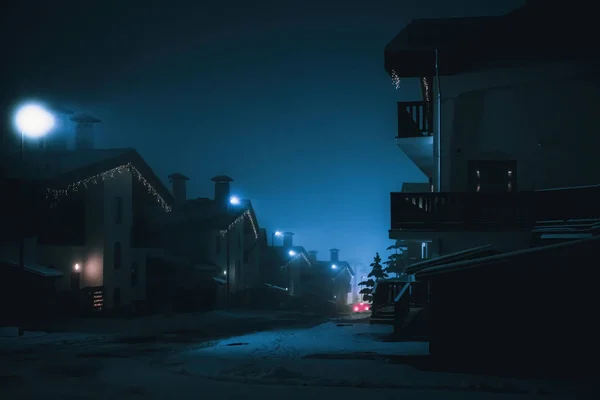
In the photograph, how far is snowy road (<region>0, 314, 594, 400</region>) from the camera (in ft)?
44.7

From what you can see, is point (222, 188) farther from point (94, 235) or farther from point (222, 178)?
point (94, 235)

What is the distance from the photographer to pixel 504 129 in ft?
85.6

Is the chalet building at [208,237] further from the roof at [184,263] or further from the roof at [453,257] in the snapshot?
the roof at [453,257]

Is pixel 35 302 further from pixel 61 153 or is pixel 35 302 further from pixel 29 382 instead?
pixel 29 382

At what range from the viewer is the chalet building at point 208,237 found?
52.5 m

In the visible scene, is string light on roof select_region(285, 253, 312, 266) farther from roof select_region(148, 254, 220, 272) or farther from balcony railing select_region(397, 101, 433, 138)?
balcony railing select_region(397, 101, 433, 138)

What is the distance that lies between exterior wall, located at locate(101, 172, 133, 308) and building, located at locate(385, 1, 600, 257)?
914 inches

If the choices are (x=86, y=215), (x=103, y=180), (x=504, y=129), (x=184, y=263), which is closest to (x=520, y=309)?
(x=504, y=129)

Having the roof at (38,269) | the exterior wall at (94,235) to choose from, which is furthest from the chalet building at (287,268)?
the roof at (38,269)

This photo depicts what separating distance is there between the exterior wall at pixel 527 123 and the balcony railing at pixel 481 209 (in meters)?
1.61

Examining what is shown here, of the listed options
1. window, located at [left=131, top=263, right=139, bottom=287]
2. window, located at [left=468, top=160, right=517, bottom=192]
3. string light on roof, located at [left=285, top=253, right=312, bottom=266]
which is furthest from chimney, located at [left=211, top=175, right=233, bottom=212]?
window, located at [left=468, top=160, right=517, bottom=192]

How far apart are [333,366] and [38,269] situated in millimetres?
23604

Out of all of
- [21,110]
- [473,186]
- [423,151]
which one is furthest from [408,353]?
[21,110]

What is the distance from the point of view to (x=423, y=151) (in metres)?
29.3
